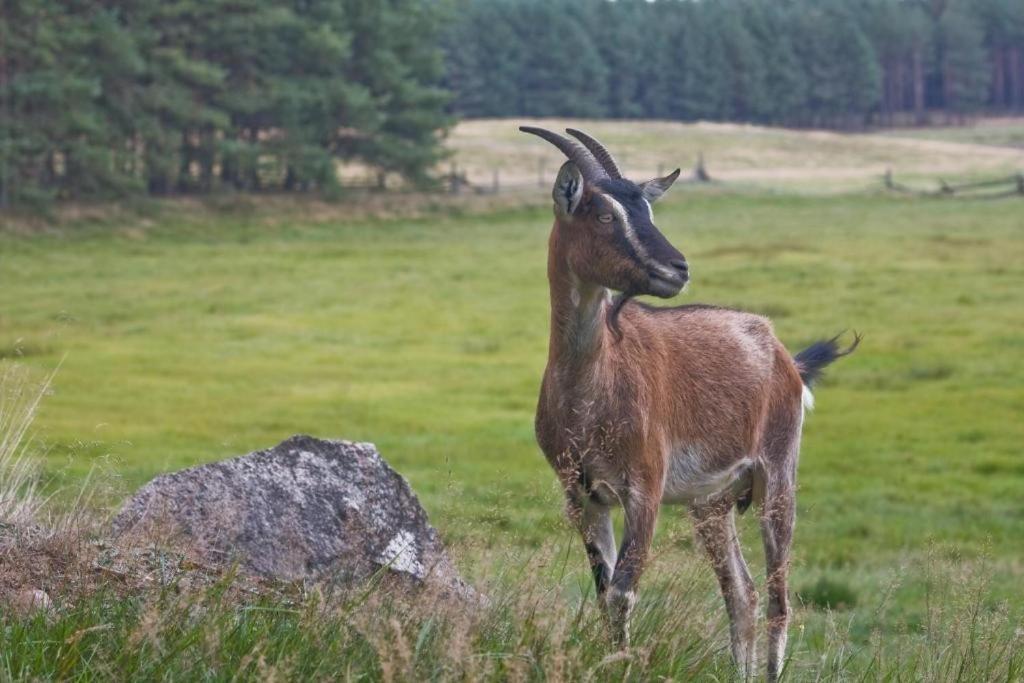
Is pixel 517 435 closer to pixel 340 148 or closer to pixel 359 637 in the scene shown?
pixel 359 637

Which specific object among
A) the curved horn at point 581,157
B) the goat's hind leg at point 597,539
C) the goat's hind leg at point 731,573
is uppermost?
the curved horn at point 581,157

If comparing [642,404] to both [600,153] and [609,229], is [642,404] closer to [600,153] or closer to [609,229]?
[609,229]

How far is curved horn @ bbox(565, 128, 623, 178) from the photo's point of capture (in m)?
6.73

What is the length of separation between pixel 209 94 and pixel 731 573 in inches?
2360

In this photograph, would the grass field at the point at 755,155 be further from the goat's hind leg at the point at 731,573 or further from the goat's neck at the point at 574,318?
the goat's neck at the point at 574,318

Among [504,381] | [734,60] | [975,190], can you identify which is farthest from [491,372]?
[734,60]

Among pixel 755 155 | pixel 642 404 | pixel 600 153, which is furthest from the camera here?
pixel 755 155

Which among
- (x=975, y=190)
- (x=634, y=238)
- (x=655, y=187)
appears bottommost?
(x=975, y=190)

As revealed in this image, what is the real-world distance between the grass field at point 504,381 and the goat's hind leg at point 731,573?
260 millimetres

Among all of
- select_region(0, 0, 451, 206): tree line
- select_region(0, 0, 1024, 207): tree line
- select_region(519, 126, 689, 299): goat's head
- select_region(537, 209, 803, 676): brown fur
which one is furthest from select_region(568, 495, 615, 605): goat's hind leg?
A: select_region(0, 0, 451, 206): tree line

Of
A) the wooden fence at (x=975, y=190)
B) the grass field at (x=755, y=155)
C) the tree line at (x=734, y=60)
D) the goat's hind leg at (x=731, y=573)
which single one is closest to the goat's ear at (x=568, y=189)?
the goat's hind leg at (x=731, y=573)

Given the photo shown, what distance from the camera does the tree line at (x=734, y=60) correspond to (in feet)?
444

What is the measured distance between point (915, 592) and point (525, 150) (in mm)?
91356

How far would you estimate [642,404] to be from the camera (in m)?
6.70
